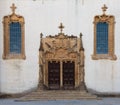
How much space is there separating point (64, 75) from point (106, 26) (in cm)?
275

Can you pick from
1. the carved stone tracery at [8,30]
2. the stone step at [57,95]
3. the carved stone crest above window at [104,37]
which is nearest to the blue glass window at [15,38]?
the carved stone tracery at [8,30]

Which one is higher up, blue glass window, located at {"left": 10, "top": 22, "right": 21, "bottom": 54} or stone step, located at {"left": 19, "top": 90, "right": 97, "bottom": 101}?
blue glass window, located at {"left": 10, "top": 22, "right": 21, "bottom": 54}

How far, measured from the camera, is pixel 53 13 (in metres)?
19.7

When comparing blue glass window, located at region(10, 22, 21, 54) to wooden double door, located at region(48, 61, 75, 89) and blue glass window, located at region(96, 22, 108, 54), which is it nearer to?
wooden double door, located at region(48, 61, 75, 89)

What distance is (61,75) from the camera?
19.8 meters

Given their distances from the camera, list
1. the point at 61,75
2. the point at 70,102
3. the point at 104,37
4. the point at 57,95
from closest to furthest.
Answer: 1. the point at 70,102
2. the point at 57,95
3. the point at 61,75
4. the point at 104,37

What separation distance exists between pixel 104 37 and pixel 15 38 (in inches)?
149

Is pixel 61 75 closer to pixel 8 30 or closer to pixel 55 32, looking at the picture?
pixel 55 32

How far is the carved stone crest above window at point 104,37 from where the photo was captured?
19.7 metres

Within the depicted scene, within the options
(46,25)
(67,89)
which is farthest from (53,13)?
(67,89)

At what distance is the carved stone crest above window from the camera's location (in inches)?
777

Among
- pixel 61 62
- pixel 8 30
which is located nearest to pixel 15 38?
pixel 8 30

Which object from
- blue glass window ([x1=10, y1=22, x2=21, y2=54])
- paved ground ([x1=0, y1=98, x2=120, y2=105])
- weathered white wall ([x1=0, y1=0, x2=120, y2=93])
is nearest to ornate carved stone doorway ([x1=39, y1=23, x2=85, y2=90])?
weathered white wall ([x1=0, y1=0, x2=120, y2=93])

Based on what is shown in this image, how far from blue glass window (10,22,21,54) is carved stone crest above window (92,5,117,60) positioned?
3.20m
